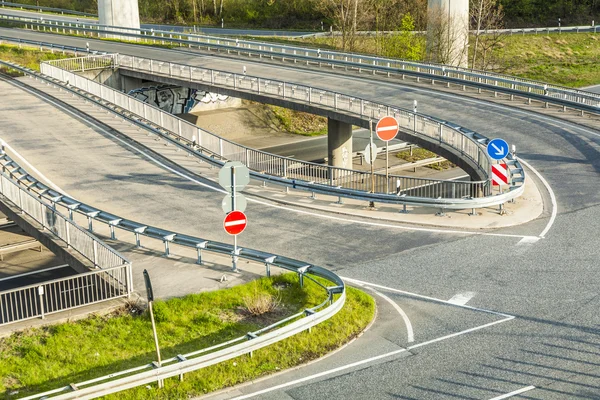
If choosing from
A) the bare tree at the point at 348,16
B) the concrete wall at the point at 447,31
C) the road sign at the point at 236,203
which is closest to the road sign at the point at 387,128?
the road sign at the point at 236,203

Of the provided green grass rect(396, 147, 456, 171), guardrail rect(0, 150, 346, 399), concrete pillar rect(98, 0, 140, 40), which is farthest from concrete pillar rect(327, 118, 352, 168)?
concrete pillar rect(98, 0, 140, 40)

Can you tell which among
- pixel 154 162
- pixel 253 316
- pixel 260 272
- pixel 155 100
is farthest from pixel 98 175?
pixel 155 100

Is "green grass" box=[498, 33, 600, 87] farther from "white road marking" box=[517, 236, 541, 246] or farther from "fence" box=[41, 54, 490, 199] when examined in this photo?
"white road marking" box=[517, 236, 541, 246]

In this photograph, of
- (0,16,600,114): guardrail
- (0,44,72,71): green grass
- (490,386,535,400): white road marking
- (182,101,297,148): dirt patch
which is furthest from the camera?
(182,101,297,148): dirt patch

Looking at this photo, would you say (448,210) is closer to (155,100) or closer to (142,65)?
(142,65)

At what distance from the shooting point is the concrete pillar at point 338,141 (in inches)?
1917

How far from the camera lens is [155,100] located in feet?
192

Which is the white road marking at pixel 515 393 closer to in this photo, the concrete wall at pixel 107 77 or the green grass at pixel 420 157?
the green grass at pixel 420 157

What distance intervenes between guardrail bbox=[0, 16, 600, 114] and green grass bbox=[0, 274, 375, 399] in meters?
24.7

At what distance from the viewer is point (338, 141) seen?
160ft

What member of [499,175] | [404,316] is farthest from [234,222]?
[499,175]

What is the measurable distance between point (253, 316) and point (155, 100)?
42966 mm

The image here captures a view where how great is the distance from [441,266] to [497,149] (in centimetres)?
615

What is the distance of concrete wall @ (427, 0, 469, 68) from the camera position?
61375 millimetres
